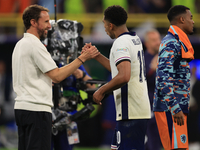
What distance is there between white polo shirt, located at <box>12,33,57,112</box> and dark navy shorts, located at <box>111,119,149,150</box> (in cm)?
82

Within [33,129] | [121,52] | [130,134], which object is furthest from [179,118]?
[33,129]

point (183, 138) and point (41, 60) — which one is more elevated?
point (41, 60)

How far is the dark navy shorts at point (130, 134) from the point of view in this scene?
3836 mm

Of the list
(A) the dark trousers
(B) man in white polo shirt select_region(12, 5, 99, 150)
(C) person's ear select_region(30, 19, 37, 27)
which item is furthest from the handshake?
(A) the dark trousers

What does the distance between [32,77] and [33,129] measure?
547 mm

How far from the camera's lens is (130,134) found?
151 inches

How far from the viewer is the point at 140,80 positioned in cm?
392

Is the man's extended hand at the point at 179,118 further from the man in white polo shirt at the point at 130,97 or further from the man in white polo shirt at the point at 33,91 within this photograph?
the man in white polo shirt at the point at 33,91

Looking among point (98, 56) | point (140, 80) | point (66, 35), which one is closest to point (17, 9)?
point (66, 35)

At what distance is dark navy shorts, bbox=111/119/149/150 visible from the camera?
12.6 ft

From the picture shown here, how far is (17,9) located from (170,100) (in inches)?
383

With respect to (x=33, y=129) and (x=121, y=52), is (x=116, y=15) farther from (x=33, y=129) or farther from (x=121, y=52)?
(x=33, y=129)

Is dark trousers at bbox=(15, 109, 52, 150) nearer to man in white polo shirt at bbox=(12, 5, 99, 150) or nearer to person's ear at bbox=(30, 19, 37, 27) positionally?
→ man in white polo shirt at bbox=(12, 5, 99, 150)

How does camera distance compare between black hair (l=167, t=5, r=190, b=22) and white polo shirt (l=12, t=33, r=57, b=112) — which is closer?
white polo shirt (l=12, t=33, r=57, b=112)
